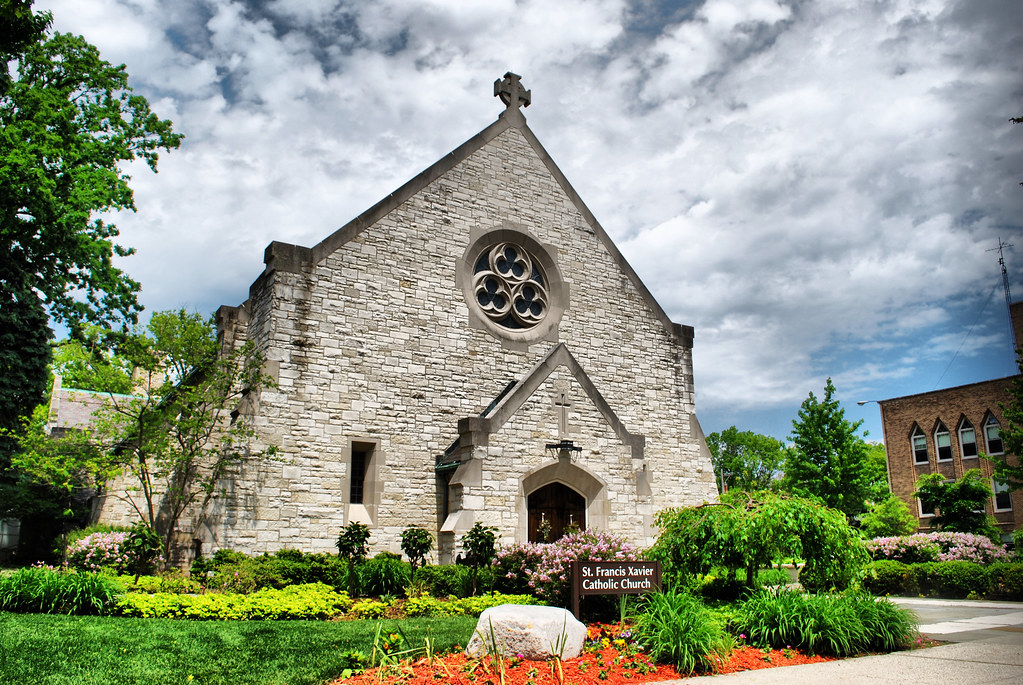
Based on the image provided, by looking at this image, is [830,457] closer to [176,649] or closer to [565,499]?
[565,499]

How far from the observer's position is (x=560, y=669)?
759 cm

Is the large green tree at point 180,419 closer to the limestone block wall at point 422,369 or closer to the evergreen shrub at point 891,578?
the limestone block wall at point 422,369

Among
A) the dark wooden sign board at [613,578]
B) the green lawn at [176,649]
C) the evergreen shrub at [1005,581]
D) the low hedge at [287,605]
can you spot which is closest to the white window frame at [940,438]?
the evergreen shrub at [1005,581]

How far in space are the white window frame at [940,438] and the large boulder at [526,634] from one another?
4090 cm

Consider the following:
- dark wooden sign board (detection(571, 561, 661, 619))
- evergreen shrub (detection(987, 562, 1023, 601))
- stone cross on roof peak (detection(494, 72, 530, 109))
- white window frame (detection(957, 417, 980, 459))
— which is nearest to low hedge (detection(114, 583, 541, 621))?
dark wooden sign board (detection(571, 561, 661, 619))

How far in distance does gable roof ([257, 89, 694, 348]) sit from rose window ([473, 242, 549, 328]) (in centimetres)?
268

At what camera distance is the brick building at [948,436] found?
38.3 meters

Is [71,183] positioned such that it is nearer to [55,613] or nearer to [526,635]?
[55,613]

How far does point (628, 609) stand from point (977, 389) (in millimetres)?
38558

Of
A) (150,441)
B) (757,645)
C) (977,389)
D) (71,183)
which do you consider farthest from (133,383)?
(977,389)

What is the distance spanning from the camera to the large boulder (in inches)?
320

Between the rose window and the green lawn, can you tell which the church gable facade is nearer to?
the rose window

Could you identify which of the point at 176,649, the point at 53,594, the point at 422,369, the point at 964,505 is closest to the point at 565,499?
the point at 422,369

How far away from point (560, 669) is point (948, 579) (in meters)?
15.1
